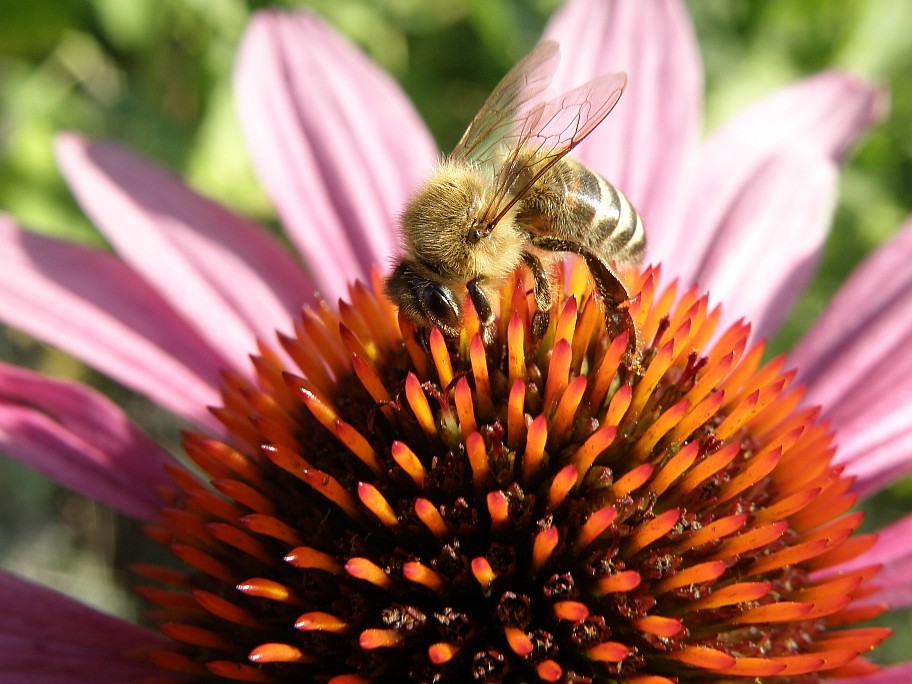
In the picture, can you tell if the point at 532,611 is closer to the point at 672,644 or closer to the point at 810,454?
the point at 672,644

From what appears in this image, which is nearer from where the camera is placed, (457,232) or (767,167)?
(457,232)

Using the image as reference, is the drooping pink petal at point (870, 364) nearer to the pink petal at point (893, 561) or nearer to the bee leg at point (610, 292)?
the pink petal at point (893, 561)

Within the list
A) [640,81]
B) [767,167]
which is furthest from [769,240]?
[640,81]

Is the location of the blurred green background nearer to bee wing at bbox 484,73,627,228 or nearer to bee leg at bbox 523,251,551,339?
bee wing at bbox 484,73,627,228

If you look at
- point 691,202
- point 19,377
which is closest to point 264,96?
point 19,377

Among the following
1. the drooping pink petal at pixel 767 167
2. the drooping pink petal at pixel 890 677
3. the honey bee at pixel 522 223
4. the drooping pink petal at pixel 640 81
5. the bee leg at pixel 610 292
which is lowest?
the drooping pink petal at pixel 890 677

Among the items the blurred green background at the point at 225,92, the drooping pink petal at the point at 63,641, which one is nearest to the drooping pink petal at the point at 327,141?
the blurred green background at the point at 225,92

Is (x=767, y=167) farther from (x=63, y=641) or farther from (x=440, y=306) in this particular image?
(x=63, y=641)
